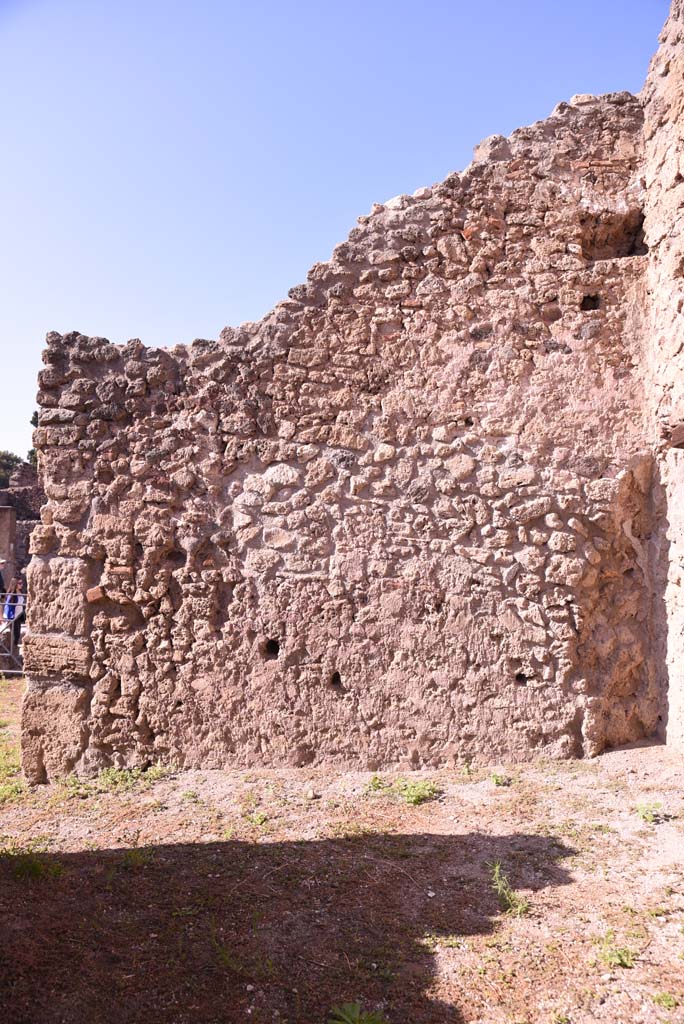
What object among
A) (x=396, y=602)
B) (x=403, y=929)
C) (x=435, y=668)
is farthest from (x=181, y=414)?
(x=403, y=929)

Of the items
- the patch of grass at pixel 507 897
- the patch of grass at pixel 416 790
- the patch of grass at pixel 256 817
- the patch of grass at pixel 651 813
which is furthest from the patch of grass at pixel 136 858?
the patch of grass at pixel 651 813

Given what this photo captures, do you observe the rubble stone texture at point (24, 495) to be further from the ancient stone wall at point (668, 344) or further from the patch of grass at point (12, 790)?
the ancient stone wall at point (668, 344)

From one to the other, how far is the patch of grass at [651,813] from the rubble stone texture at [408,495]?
68 centimetres

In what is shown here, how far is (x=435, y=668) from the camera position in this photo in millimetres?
4625

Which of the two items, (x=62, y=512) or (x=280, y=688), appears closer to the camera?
(x=280, y=688)

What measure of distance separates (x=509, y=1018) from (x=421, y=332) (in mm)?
3814

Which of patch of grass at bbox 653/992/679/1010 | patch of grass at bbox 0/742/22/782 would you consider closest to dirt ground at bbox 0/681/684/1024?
patch of grass at bbox 653/992/679/1010

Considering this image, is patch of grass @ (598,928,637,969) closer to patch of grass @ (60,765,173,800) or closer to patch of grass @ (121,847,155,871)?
patch of grass @ (121,847,155,871)

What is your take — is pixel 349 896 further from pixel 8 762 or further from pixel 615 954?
pixel 8 762

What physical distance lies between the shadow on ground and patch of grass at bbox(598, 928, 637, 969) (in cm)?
44

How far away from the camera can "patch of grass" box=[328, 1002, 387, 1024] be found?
2363 millimetres

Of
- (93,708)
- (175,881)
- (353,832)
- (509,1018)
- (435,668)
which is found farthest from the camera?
(93,708)

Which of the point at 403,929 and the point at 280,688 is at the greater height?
the point at 280,688

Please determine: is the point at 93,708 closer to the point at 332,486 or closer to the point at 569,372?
the point at 332,486
